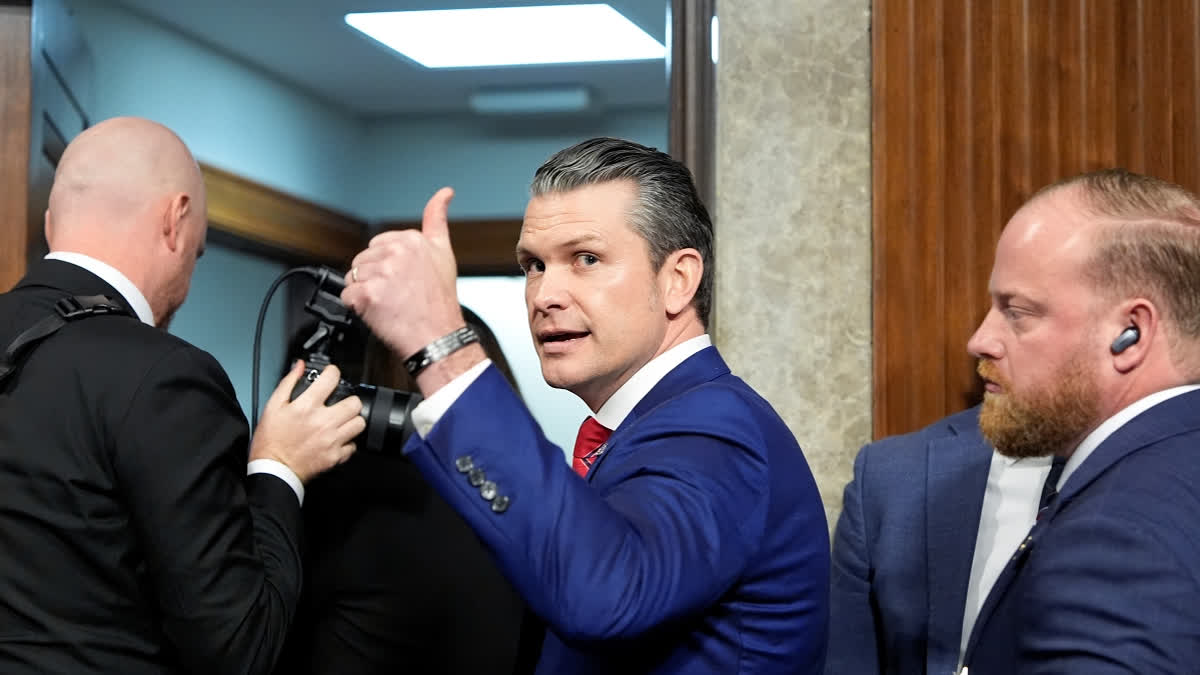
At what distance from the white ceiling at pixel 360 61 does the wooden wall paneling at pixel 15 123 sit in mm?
1268

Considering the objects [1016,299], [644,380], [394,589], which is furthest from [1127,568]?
[394,589]

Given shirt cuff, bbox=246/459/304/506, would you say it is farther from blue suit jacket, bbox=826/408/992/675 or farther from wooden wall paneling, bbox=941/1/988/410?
wooden wall paneling, bbox=941/1/988/410

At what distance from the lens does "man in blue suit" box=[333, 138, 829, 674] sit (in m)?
0.93

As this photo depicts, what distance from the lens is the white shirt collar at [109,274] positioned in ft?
5.32

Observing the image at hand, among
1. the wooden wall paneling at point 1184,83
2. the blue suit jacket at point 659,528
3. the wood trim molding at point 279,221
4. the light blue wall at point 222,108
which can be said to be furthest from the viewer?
the wood trim molding at point 279,221

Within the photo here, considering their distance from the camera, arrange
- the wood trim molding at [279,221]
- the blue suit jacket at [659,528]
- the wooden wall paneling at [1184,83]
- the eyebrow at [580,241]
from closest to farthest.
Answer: the blue suit jacket at [659,528] → the eyebrow at [580,241] → the wooden wall paneling at [1184,83] → the wood trim molding at [279,221]

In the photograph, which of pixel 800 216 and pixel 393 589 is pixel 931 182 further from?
pixel 393 589

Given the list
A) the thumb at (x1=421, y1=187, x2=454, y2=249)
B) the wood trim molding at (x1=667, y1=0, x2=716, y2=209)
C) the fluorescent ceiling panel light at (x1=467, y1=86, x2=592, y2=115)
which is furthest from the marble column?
the fluorescent ceiling panel light at (x1=467, y1=86, x2=592, y2=115)

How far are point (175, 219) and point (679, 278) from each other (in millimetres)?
775

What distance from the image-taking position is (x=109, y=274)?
163cm

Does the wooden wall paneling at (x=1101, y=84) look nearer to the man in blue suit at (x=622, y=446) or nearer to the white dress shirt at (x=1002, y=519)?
the white dress shirt at (x=1002, y=519)

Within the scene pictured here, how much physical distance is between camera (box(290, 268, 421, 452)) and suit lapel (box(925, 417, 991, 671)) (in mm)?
712

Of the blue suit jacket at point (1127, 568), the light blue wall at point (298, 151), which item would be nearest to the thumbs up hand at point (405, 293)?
the blue suit jacket at point (1127, 568)

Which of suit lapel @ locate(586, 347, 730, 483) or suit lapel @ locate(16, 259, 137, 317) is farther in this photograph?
suit lapel @ locate(16, 259, 137, 317)
